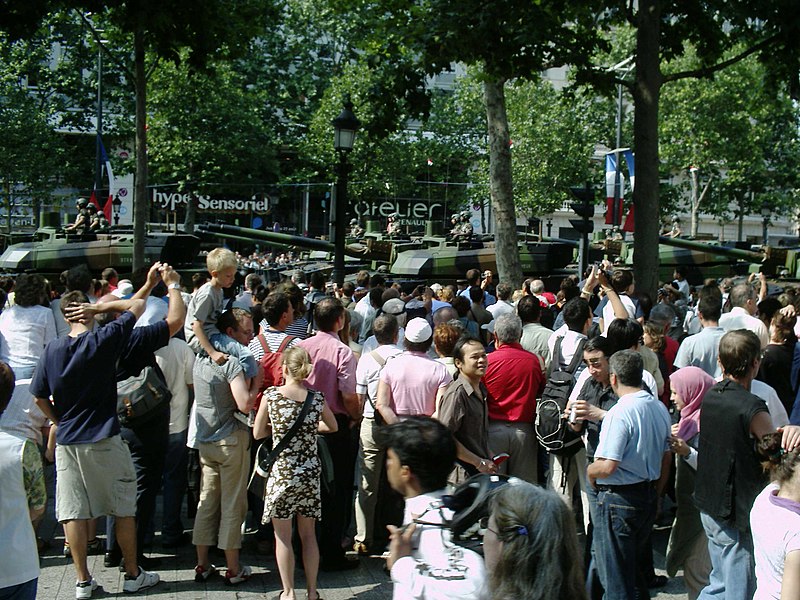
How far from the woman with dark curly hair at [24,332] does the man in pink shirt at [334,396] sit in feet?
7.79

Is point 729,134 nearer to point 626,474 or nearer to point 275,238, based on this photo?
point 275,238

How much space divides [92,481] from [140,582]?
0.80 metres

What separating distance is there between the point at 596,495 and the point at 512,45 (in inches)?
317

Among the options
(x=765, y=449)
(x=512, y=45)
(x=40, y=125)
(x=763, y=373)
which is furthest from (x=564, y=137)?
(x=765, y=449)

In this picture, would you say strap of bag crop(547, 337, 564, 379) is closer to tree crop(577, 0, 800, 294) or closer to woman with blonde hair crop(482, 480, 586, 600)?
tree crop(577, 0, 800, 294)

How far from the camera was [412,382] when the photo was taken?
7.05 m

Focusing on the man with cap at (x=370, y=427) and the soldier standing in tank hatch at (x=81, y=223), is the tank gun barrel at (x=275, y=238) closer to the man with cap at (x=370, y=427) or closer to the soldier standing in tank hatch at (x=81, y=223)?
the soldier standing in tank hatch at (x=81, y=223)

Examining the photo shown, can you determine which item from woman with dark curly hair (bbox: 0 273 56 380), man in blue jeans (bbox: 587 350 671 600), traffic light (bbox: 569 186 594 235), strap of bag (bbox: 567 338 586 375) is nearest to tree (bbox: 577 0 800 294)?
traffic light (bbox: 569 186 594 235)

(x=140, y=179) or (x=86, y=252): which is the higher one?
(x=140, y=179)

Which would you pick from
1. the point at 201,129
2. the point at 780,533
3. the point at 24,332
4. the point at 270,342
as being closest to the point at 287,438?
the point at 270,342

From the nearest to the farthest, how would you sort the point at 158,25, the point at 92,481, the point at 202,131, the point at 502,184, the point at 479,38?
the point at 92,481 < the point at 479,38 < the point at 158,25 < the point at 502,184 < the point at 202,131

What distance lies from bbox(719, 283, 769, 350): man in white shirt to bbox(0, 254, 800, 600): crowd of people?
4cm

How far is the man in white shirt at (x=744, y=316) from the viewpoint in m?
9.05

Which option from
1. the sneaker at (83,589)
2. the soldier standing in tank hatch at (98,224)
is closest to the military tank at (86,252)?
the soldier standing in tank hatch at (98,224)
